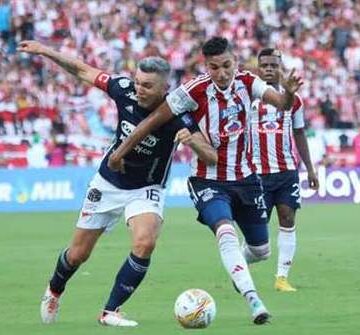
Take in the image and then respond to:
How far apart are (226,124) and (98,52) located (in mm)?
22210

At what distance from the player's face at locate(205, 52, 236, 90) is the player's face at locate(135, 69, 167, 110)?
1.46 ft

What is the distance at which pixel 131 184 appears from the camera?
10.7m

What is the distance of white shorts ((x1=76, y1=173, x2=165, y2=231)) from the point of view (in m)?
10.7

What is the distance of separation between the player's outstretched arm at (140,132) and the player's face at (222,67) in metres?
0.53

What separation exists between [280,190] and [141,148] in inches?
134

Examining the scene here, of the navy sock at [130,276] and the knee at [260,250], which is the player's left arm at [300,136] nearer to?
the knee at [260,250]

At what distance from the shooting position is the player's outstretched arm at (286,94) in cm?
998

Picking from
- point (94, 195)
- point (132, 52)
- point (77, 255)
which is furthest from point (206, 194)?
point (132, 52)

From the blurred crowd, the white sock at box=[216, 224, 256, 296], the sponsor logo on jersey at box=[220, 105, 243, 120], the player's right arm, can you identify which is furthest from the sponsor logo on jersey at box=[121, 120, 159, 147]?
the blurred crowd

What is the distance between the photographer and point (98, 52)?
33062mm

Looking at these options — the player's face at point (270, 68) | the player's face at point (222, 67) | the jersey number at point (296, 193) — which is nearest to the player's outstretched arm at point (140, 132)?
the player's face at point (222, 67)

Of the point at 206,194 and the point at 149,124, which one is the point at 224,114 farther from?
the point at 149,124

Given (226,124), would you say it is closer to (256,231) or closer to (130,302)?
(256,231)

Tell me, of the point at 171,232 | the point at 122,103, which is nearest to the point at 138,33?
the point at 171,232
